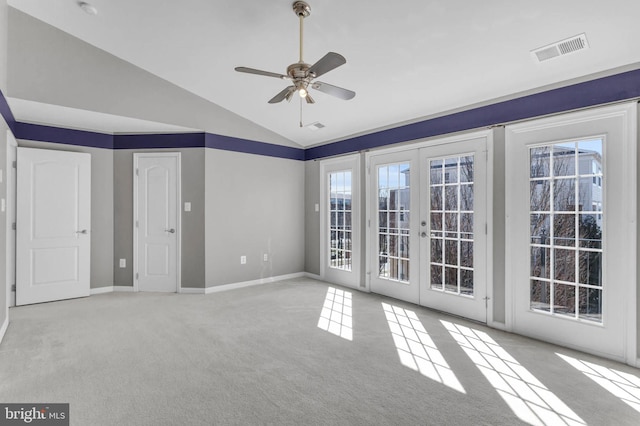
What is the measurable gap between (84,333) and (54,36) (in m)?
3.27

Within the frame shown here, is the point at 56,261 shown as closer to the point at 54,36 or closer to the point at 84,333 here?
the point at 84,333

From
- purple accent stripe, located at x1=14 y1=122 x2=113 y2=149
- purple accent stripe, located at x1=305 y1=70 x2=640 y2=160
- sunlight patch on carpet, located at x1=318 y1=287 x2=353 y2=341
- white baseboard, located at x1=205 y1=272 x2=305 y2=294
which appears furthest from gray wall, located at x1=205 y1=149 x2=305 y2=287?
purple accent stripe, located at x1=305 y1=70 x2=640 y2=160

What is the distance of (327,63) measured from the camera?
7.16ft

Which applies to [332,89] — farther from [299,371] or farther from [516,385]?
[516,385]

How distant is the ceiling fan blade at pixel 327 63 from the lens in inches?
82.5

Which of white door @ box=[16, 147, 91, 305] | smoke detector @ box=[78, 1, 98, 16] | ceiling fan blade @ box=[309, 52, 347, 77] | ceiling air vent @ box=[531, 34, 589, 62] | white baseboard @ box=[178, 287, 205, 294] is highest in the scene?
smoke detector @ box=[78, 1, 98, 16]

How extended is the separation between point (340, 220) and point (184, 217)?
248cm

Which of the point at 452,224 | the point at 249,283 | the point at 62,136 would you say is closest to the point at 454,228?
the point at 452,224

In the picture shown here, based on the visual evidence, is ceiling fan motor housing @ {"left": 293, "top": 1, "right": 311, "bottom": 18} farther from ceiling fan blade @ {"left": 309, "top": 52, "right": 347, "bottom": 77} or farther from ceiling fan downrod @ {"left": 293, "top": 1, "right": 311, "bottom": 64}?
ceiling fan blade @ {"left": 309, "top": 52, "right": 347, "bottom": 77}

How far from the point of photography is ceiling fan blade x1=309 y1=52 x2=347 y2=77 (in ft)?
6.87

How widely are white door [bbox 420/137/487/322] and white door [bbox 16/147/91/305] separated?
15.6 ft

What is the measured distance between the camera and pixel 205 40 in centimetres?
332

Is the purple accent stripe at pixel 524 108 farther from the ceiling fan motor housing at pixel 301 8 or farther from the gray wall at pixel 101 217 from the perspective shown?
the gray wall at pixel 101 217

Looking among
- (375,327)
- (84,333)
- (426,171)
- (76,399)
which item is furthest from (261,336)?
(426,171)
